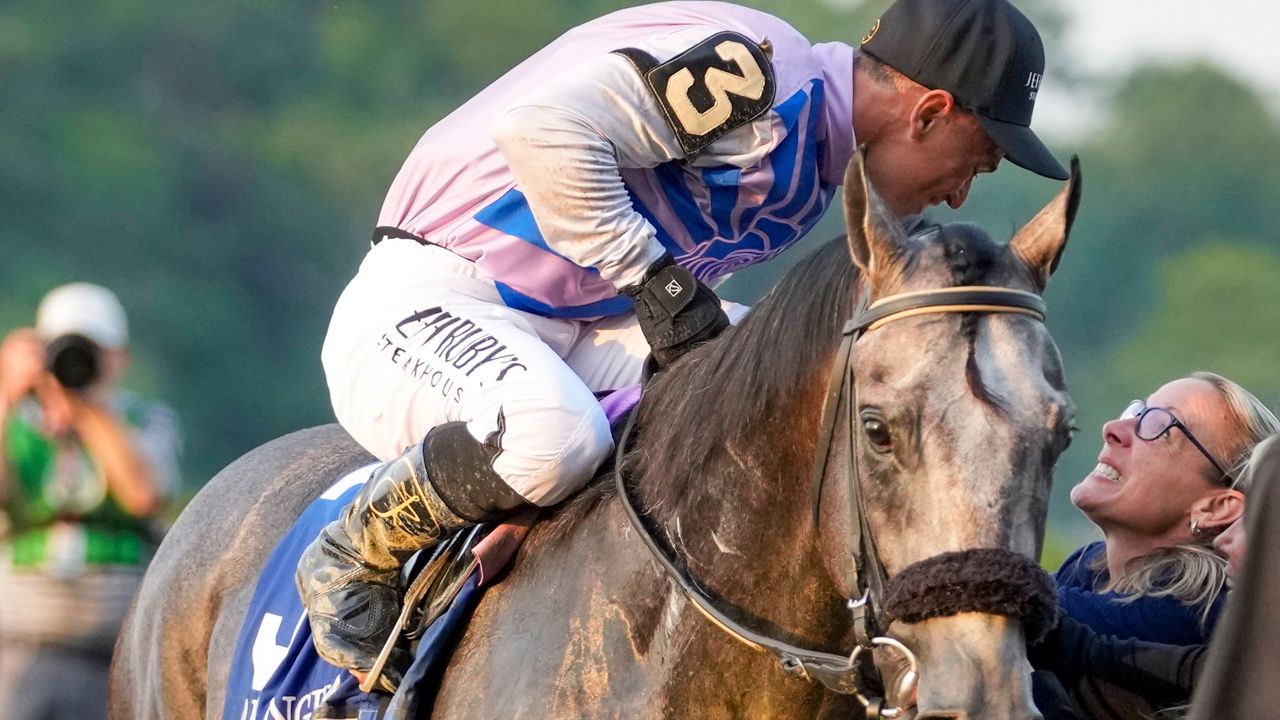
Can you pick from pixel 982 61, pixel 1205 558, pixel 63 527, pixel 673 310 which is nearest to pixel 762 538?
pixel 673 310

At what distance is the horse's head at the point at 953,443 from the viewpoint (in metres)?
3.02

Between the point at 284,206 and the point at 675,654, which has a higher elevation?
the point at 675,654

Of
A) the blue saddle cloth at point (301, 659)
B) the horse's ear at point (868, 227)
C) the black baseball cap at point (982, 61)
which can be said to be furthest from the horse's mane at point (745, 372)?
the black baseball cap at point (982, 61)

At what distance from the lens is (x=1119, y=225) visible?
4381cm

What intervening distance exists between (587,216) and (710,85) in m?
0.37

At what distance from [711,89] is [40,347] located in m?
3.39

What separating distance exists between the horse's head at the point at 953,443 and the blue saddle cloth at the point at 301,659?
38.1 inches

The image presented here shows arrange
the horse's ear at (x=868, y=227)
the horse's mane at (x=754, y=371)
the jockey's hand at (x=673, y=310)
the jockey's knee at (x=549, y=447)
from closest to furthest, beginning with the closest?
the horse's ear at (x=868, y=227) < the horse's mane at (x=754, y=371) < the jockey's knee at (x=549, y=447) < the jockey's hand at (x=673, y=310)

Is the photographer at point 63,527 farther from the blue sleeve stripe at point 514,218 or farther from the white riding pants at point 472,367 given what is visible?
the blue sleeve stripe at point 514,218

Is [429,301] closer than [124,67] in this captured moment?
Yes

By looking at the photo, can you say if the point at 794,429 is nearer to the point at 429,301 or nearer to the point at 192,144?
the point at 429,301

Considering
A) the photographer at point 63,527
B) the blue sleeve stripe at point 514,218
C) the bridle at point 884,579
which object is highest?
the blue sleeve stripe at point 514,218

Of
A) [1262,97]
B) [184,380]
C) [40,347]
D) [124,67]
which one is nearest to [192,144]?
[124,67]

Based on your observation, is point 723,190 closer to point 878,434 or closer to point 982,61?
point 982,61
